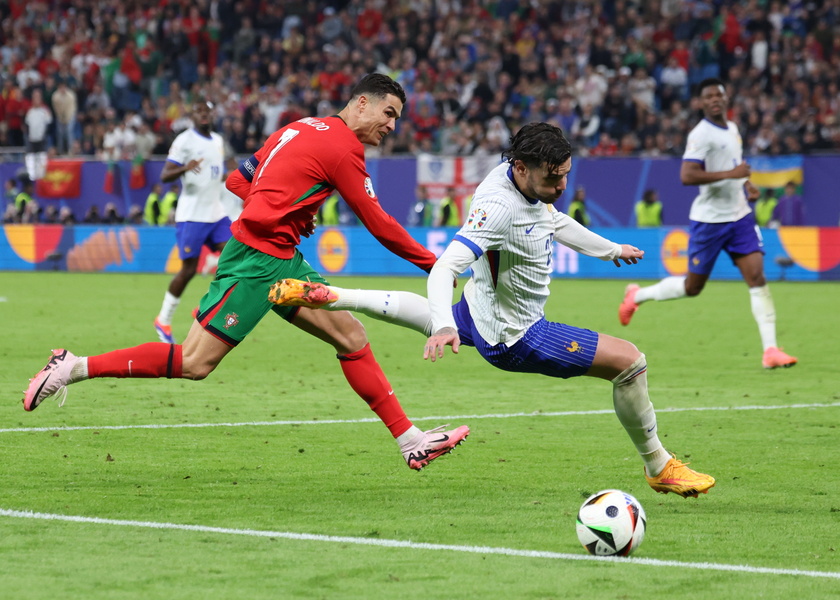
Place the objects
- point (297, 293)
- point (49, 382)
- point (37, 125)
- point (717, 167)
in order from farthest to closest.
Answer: point (37, 125), point (717, 167), point (49, 382), point (297, 293)

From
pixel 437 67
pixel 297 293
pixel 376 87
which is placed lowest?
pixel 437 67

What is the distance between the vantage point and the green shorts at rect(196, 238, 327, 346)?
6.49 meters

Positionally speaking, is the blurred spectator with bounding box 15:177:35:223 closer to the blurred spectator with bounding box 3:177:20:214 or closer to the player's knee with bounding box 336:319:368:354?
the blurred spectator with bounding box 3:177:20:214

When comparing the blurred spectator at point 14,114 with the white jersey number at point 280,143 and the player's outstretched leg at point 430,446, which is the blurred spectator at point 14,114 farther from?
the player's outstretched leg at point 430,446

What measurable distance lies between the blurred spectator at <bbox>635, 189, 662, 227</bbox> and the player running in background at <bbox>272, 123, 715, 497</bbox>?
60.6 ft

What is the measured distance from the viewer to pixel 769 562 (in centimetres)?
512

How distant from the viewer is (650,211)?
24.6 m

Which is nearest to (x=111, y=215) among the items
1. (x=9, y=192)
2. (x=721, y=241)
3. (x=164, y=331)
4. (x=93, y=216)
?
(x=93, y=216)

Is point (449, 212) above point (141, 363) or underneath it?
underneath

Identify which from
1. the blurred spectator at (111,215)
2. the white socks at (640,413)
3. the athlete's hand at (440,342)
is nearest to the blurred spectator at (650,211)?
the blurred spectator at (111,215)

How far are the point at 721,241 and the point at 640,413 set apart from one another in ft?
20.0

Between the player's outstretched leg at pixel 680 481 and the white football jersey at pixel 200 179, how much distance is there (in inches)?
338

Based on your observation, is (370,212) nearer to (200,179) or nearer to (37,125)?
(200,179)

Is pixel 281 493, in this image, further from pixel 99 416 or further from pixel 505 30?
pixel 505 30
